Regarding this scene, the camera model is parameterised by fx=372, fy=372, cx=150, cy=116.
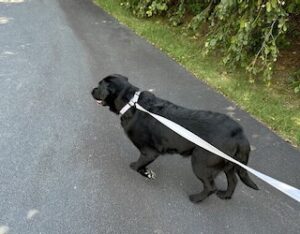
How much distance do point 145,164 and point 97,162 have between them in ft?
2.15

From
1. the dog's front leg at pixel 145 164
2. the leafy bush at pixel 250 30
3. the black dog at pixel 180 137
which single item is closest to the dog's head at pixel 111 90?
the black dog at pixel 180 137

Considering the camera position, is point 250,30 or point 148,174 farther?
point 250,30

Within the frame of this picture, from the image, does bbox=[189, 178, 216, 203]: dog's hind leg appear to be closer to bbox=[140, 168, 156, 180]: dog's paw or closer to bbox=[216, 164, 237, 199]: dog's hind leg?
bbox=[216, 164, 237, 199]: dog's hind leg

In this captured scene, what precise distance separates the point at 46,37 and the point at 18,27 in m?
0.85

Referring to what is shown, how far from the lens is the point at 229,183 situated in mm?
3611

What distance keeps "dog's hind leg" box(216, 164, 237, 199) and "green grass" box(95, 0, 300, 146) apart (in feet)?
4.82

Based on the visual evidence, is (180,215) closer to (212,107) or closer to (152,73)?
A: (212,107)

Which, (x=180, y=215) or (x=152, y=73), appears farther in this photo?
(x=152, y=73)

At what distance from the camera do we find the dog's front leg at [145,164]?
3730 millimetres

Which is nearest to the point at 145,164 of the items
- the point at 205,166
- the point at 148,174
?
the point at 148,174

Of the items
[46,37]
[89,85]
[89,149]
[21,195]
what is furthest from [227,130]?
[46,37]

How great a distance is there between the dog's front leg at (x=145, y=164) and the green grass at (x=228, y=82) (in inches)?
76.3

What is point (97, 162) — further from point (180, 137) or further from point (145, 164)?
point (180, 137)

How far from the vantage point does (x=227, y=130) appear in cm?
323
